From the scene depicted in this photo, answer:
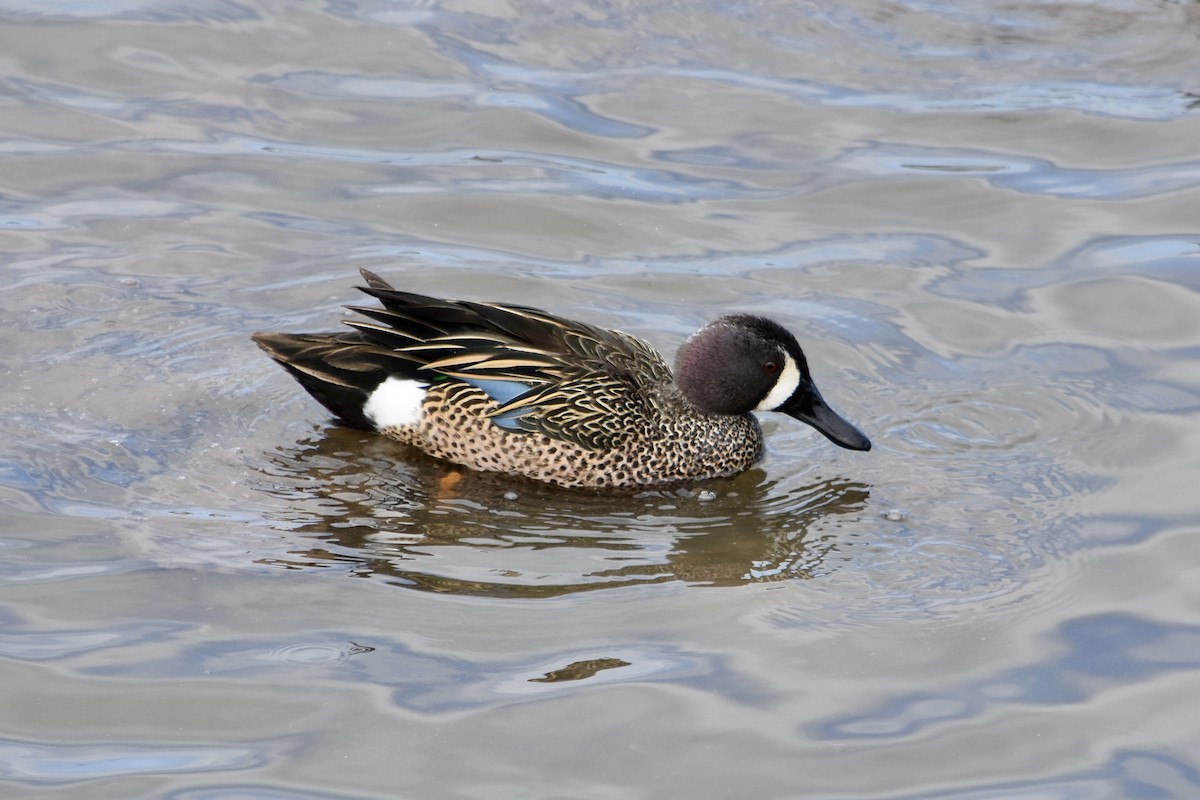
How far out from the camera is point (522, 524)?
6586 mm

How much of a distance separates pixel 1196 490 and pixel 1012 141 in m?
4.10

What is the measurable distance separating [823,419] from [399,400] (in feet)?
6.18

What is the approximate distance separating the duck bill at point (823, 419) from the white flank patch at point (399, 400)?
64.4 inches

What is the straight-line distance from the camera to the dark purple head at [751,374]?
7.14 m

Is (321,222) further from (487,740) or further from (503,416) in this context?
(487,740)

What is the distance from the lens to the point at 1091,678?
5586mm

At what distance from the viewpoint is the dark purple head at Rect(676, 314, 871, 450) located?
7.14 metres

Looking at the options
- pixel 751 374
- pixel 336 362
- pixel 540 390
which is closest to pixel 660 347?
pixel 751 374

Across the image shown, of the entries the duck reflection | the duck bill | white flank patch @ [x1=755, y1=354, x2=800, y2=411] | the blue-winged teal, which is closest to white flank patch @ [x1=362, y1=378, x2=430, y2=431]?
the blue-winged teal

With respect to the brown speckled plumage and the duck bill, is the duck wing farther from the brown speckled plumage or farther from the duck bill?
the duck bill

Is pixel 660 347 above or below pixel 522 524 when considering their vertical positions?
above

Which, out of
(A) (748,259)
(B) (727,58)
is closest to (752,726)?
(A) (748,259)

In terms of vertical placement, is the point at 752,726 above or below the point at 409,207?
below

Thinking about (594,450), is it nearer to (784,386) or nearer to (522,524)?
(522,524)
